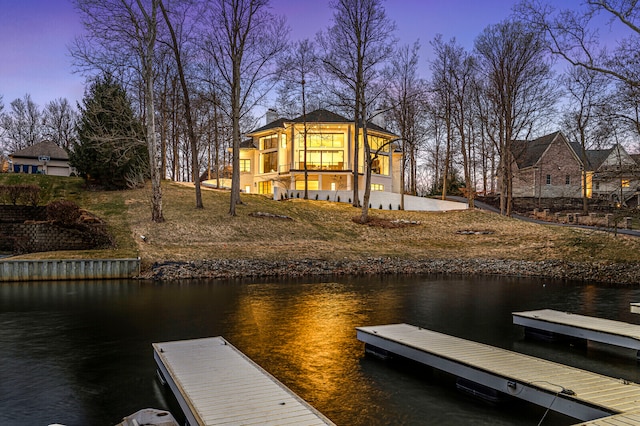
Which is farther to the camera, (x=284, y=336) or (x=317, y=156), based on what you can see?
(x=317, y=156)

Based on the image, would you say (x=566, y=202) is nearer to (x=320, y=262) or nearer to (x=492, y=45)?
(x=492, y=45)

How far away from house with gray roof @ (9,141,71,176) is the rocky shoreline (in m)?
42.6

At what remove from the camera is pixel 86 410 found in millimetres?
7676

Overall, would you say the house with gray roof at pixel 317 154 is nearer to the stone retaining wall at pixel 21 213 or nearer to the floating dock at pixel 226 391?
the stone retaining wall at pixel 21 213

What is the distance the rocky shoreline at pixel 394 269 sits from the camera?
78.6 ft

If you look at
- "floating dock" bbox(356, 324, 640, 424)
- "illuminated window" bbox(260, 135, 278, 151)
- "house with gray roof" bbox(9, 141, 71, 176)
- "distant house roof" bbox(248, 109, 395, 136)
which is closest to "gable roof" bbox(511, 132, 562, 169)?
"distant house roof" bbox(248, 109, 395, 136)

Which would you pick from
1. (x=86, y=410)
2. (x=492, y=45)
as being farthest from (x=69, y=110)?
(x=86, y=410)

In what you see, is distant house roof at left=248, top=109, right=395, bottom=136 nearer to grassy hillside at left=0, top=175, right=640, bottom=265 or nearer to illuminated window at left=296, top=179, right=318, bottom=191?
illuminated window at left=296, top=179, right=318, bottom=191

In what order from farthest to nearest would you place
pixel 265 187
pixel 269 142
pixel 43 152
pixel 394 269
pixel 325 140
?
pixel 43 152 < pixel 265 187 < pixel 269 142 < pixel 325 140 < pixel 394 269

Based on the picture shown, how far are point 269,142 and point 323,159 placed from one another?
7369mm

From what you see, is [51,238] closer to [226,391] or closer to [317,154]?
[226,391]

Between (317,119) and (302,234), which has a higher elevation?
(317,119)

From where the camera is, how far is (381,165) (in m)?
56.2

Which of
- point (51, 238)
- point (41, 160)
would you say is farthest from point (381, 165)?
point (41, 160)
